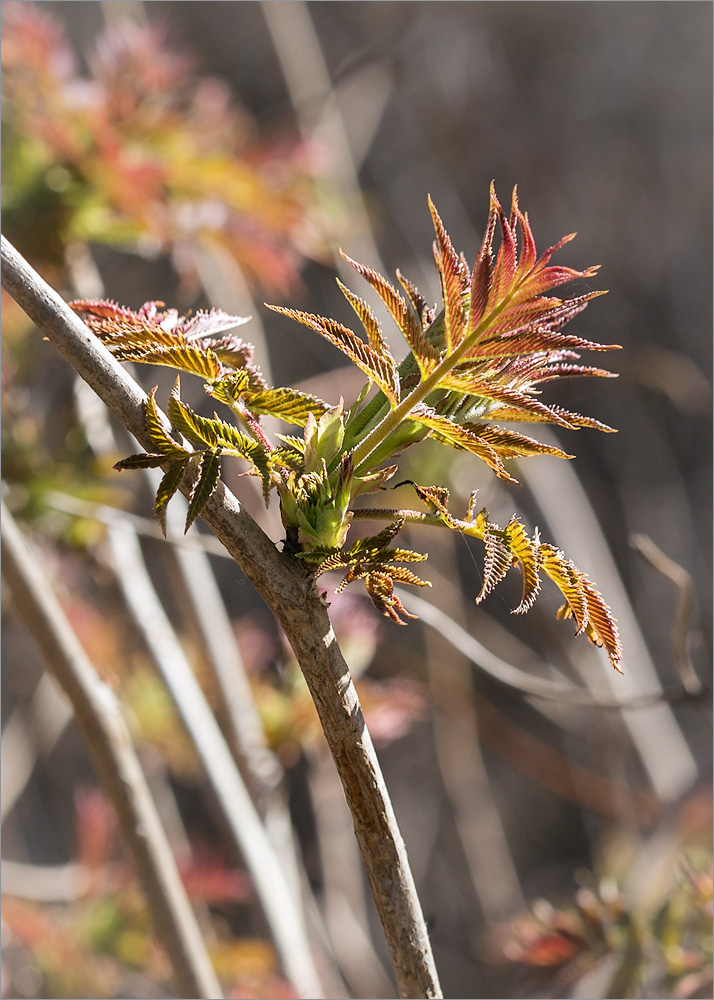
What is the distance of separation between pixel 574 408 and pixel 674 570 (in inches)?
40.6

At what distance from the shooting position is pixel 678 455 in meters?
2.18

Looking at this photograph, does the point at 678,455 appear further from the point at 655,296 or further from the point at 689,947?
the point at 689,947

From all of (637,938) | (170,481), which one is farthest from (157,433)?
(637,938)

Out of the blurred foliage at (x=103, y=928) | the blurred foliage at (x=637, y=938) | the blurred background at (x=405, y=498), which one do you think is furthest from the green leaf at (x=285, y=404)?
the blurred foliage at (x=103, y=928)

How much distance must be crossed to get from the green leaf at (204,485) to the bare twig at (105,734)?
282 millimetres

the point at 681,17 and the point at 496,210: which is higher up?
the point at 681,17

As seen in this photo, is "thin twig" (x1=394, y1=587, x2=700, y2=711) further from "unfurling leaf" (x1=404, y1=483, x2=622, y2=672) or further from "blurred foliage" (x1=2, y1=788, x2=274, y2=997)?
"blurred foliage" (x1=2, y1=788, x2=274, y2=997)

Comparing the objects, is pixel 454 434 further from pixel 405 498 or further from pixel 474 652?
pixel 405 498

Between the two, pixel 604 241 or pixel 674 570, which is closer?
pixel 674 570

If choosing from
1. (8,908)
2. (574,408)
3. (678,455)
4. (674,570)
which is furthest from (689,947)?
(678,455)

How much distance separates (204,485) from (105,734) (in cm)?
30

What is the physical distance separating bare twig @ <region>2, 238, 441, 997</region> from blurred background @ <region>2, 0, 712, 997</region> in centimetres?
11

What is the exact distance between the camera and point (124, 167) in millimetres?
769

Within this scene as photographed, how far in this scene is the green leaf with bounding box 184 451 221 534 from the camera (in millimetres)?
245
